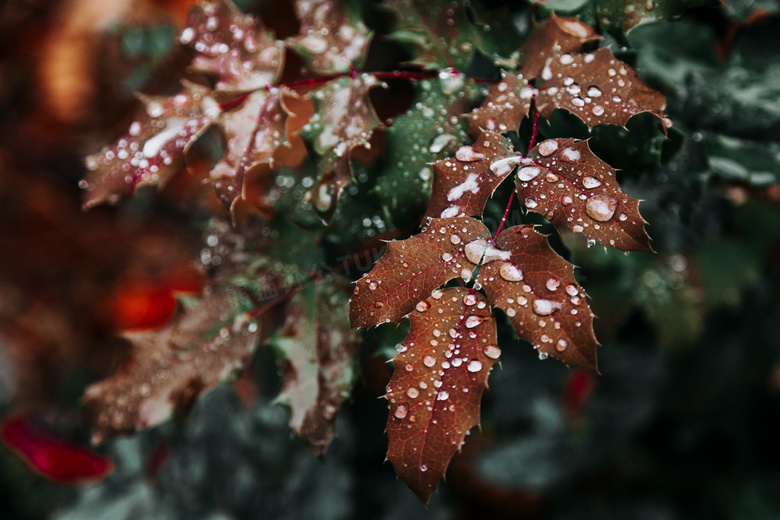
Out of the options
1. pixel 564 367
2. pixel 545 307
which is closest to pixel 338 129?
pixel 545 307

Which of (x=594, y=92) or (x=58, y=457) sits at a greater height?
(x=594, y=92)

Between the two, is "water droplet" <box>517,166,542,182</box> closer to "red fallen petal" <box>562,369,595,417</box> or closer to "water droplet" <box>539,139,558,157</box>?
"water droplet" <box>539,139,558,157</box>

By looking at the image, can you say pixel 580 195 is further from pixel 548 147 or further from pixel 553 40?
pixel 553 40

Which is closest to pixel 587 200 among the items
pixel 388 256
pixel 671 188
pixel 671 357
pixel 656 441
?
pixel 388 256

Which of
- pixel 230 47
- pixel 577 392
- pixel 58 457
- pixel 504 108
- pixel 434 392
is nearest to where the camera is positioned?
pixel 434 392

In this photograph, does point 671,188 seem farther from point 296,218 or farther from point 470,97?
point 296,218

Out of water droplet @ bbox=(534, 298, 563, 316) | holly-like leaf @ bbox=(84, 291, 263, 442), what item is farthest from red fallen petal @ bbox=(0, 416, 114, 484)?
water droplet @ bbox=(534, 298, 563, 316)
